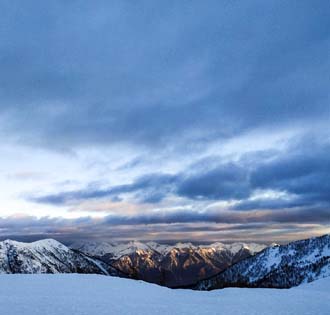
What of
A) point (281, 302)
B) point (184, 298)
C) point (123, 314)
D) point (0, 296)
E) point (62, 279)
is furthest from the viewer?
point (62, 279)

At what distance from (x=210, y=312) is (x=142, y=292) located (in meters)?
10.9

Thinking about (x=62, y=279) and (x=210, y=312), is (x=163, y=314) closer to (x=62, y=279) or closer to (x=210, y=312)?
(x=210, y=312)

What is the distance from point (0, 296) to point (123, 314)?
11.4 metres

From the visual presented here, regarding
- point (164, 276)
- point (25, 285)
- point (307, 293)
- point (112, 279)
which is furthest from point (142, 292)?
point (164, 276)

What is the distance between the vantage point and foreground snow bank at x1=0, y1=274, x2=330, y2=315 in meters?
26.0

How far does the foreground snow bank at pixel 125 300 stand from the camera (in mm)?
26047

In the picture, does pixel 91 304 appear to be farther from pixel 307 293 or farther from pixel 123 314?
pixel 307 293

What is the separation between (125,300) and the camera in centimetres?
3103

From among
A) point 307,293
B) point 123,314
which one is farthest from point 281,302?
Answer: point 123,314

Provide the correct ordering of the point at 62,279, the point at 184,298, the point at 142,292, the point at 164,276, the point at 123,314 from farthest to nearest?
the point at 164,276
the point at 62,279
the point at 142,292
the point at 184,298
the point at 123,314

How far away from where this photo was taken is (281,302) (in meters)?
32.2

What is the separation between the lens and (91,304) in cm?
2788

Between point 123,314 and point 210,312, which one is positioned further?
→ point 210,312

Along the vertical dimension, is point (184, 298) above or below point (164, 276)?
above
